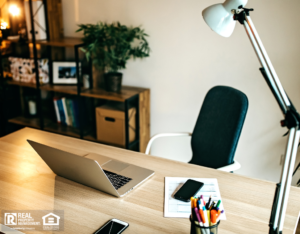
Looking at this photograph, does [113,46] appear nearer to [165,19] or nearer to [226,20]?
[165,19]

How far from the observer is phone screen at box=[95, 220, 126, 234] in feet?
3.48

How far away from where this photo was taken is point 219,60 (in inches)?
102

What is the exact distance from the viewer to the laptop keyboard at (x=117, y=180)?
1.36 m

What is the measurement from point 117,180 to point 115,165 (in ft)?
0.46

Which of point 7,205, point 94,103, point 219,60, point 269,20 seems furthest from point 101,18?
point 7,205

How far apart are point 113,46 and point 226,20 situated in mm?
2009

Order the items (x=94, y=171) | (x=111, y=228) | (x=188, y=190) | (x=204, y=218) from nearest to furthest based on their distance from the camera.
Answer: (x=204, y=218) → (x=111, y=228) → (x=94, y=171) → (x=188, y=190)

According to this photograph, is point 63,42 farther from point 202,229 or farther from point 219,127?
point 202,229

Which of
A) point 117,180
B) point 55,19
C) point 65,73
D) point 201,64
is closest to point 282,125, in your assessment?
point 117,180

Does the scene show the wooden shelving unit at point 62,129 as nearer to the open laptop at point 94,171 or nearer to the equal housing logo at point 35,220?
the open laptop at point 94,171

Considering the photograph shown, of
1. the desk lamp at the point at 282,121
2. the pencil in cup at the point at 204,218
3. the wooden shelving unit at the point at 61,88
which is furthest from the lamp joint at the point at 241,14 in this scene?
the wooden shelving unit at the point at 61,88

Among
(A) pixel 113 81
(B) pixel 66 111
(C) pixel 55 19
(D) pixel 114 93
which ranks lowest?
(B) pixel 66 111

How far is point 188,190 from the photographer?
1.31 meters

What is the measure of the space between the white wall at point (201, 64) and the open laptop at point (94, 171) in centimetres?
143
